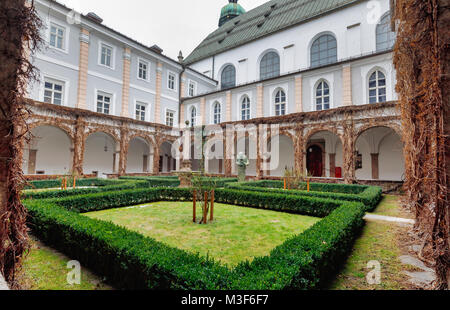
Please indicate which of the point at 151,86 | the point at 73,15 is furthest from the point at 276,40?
the point at 73,15

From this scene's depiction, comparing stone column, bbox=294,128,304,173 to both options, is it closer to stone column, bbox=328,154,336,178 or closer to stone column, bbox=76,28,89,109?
stone column, bbox=328,154,336,178

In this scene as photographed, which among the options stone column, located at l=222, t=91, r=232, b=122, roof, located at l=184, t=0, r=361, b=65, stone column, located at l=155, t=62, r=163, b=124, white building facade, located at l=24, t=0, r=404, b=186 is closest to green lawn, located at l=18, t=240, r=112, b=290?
white building facade, located at l=24, t=0, r=404, b=186

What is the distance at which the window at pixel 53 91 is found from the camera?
16.0m

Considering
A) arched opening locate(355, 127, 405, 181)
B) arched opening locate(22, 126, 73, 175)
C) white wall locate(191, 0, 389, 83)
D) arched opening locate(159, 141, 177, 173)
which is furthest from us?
arched opening locate(159, 141, 177, 173)

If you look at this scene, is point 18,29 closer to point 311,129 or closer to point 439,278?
point 439,278

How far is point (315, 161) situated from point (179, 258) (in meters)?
20.2

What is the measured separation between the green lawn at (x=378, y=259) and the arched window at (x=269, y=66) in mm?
20340

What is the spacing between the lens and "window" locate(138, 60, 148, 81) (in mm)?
22062

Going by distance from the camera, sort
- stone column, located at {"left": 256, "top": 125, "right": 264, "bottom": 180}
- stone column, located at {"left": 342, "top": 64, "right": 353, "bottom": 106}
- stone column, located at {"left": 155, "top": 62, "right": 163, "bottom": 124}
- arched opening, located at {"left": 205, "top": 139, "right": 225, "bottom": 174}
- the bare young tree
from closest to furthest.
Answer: the bare young tree, stone column, located at {"left": 342, "top": 64, "right": 353, "bottom": 106}, stone column, located at {"left": 256, "top": 125, "right": 264, "bottom": 180}, stone column, located at {"left": 155, "top": 62, "right": 163, "bottom": 124}, arched opening, located at {"left": 205, "top": 139, "right": 225, "bottom": 174}

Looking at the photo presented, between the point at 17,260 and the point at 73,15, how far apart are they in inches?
792

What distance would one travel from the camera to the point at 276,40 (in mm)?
23906

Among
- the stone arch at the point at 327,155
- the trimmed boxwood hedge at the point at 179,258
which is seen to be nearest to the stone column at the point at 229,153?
the stone arch at the point at 327,155

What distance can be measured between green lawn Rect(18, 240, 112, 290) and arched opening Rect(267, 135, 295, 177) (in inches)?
742

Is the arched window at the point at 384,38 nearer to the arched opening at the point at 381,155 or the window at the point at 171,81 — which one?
the arched opening at the point at 381,155
